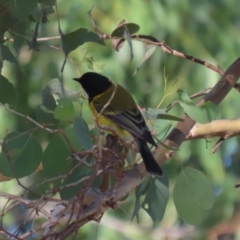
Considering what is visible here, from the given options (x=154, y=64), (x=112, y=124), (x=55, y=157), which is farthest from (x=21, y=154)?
(x=154, y=64)

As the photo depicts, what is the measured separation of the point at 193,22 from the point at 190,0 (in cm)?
13

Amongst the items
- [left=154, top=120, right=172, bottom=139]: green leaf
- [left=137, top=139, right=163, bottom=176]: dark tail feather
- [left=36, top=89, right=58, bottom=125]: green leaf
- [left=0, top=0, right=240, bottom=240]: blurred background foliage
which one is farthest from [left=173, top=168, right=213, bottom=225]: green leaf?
[left=0, top=0, right=240, bottom=240]: blurred background foliage

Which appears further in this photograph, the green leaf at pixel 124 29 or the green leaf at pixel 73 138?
the green leaf at pixel 124 29

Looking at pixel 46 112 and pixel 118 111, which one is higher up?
pixel 46 112

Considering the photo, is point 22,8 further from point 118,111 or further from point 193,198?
point 118,111

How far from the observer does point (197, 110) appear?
128 centimetres

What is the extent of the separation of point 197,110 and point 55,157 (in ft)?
0.95

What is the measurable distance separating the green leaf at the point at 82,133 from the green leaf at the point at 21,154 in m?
0.18

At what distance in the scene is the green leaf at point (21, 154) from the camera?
1.26 m

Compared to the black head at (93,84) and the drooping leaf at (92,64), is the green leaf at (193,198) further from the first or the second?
the black head at (93,84)

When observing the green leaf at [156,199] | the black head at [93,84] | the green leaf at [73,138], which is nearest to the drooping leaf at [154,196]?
the green leaf at [156,199]

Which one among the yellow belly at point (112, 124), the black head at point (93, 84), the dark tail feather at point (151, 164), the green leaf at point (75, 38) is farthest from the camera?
the black head at point (93, 84)

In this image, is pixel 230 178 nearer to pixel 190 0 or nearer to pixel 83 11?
pixel 190 0

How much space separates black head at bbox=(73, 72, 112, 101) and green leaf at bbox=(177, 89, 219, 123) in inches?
27.9
